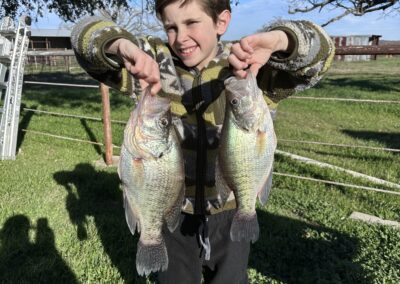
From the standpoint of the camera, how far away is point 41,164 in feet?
21.3

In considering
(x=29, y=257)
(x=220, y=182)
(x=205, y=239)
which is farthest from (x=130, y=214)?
(x=29, y=257)

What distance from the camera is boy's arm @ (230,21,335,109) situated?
6.76 feet

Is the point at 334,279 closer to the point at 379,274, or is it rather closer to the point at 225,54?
the point at 379,274

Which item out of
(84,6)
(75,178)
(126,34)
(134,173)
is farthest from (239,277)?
(84,6)

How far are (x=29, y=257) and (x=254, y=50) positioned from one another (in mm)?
2937

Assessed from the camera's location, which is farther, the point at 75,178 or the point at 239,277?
the point at 75,178

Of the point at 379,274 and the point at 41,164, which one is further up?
the point at 41,164

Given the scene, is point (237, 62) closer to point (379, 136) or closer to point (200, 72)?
point (200, 72)

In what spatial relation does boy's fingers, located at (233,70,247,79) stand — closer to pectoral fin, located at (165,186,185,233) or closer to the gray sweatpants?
pectoral fin, located at (165,186,185,233)

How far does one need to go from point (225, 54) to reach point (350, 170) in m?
4.31

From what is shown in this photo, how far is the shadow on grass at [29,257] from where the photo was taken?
146 inches

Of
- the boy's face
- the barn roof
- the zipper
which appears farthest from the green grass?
the barn roof

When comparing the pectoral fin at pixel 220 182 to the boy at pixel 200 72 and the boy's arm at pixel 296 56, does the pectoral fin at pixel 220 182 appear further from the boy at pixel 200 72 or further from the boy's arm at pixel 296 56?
the boy's arm at pixel 296 56

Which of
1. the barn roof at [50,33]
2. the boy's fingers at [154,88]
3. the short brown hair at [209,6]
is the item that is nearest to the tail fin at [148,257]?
the boy's fingers at [154,88]
